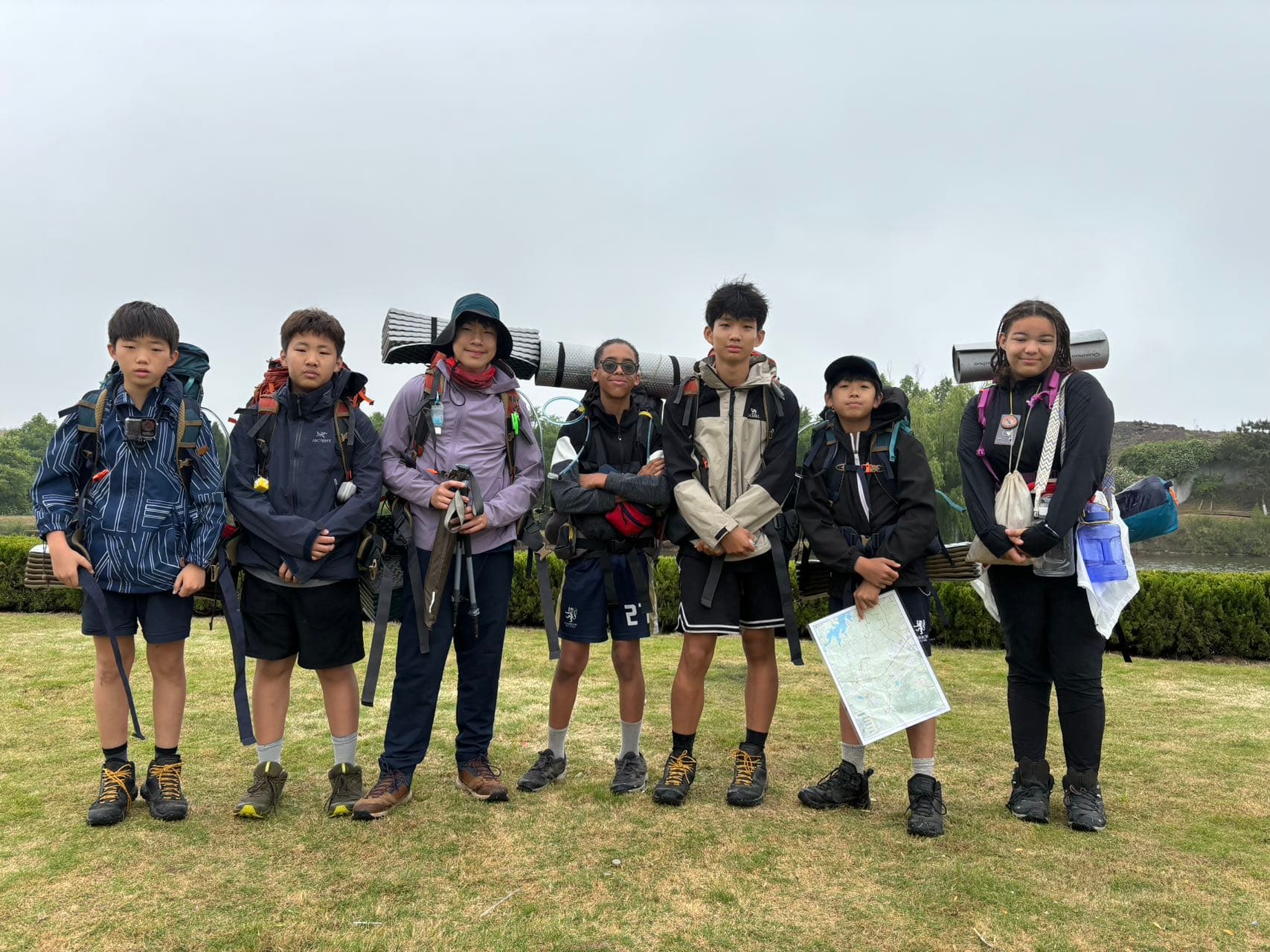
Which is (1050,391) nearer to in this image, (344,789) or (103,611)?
(344,789)

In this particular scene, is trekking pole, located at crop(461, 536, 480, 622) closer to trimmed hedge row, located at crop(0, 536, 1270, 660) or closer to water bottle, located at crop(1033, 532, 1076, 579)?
water bottle, located at crop(1033, 532, 1076, 579)

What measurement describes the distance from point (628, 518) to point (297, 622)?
1664 millimetres

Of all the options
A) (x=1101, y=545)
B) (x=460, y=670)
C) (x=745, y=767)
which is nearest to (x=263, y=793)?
(x=460, y=670)

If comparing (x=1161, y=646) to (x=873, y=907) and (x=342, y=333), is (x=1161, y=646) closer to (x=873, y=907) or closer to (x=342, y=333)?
(x=873, y=907)

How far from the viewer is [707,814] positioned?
3.82 metres

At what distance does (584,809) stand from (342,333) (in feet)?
8.44

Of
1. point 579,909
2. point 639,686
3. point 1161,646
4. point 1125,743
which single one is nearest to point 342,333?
point 639,686

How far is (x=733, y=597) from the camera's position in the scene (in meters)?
4.06

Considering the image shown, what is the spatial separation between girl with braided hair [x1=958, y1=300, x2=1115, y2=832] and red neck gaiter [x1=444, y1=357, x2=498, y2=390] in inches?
94.4

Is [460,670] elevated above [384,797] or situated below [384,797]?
above

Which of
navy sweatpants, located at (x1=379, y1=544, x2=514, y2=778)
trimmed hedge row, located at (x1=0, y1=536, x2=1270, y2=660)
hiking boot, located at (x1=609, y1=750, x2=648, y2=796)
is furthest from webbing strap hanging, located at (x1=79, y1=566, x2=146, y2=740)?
trimmed hedge row, located at (x1=0, y1=536, x2=1270, y2=660)

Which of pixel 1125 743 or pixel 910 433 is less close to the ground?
pixel 910 433

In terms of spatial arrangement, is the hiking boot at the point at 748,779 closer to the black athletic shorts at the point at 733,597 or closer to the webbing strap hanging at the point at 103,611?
the black athletic shorts at the point at 733,597

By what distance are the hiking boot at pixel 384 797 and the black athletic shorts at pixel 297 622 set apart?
581 mm
